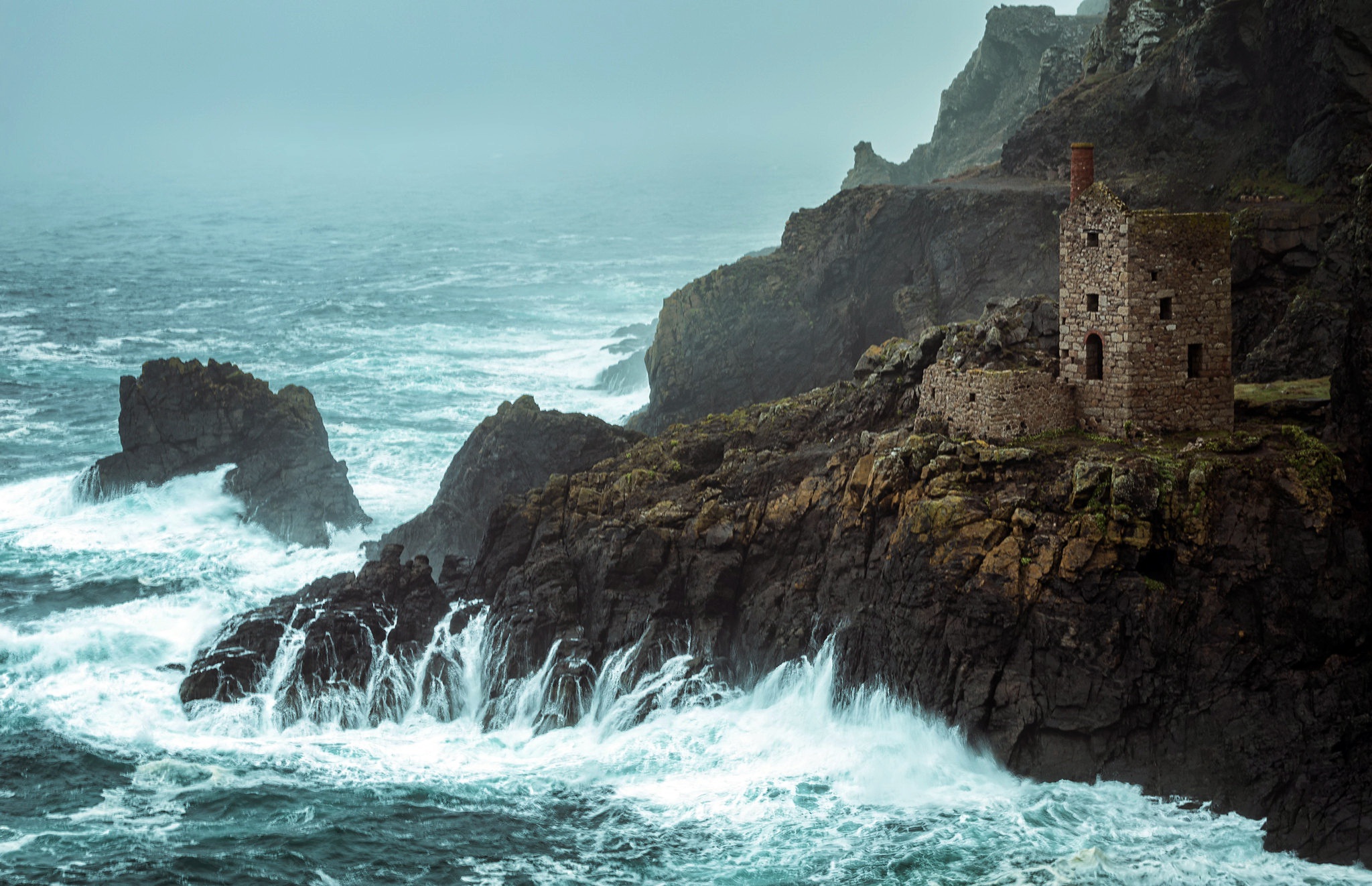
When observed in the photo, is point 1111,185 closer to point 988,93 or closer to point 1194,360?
point 1194,360

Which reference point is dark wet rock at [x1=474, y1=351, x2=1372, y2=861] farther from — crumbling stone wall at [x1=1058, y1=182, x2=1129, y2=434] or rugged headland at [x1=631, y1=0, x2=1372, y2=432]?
rugged headland at [x1=631, y1=0, x2=1372, y2=432]

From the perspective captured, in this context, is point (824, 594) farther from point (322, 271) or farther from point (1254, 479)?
point (322, 271)

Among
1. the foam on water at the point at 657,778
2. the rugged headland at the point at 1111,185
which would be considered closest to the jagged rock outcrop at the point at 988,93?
the rugged headland at the point at 1111,185

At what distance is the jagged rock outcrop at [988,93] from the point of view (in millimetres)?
104188

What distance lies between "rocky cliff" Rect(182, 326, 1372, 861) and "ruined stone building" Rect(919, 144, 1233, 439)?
0.79m

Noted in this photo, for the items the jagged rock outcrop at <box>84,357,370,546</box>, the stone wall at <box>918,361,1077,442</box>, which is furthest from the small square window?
the jagged rock outcrop at <box>84,357,370,546</box>

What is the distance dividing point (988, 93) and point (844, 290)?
48.6m

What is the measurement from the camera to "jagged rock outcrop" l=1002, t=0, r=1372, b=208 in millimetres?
53375

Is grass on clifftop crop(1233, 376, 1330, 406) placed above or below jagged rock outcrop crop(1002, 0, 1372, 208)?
below

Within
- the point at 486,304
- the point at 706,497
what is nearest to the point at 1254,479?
the point at 706,497

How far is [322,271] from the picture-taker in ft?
468

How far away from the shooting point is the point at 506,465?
179ft

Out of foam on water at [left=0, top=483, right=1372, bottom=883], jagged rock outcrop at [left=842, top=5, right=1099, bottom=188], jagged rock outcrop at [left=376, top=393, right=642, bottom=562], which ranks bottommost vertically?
foam on water at [left=0, top=483, right=1372, bottom=883]

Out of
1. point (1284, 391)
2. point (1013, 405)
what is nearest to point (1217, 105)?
point (1284, 391)
